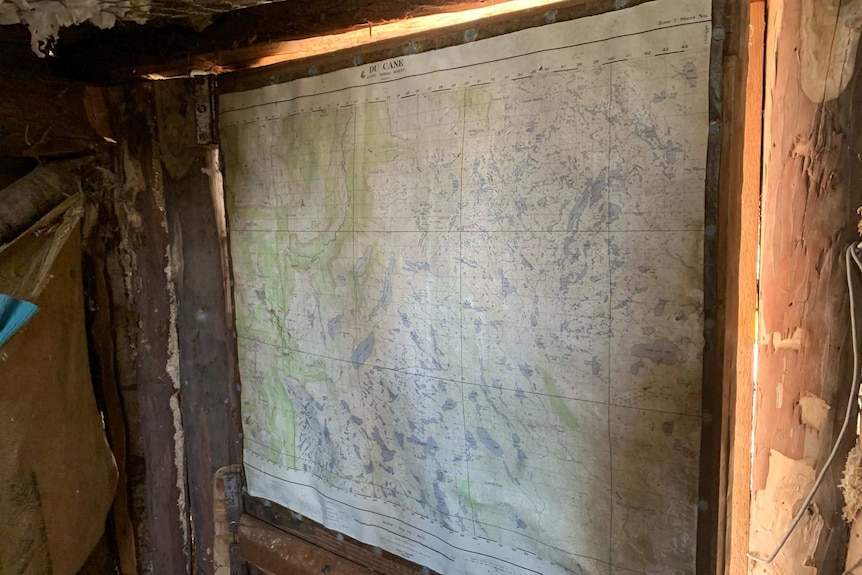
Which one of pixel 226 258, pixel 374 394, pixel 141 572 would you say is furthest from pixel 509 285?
pixel 141 572

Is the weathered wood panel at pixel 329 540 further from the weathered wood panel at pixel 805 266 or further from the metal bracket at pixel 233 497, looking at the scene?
the weathered wood panel at pixel 805 266

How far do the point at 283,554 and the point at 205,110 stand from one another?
109 cm

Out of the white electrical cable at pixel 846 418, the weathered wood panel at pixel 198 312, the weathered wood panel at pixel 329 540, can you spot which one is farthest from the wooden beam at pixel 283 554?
the white electrical cable at pixel 846 418

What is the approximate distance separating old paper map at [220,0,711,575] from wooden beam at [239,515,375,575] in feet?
0.26

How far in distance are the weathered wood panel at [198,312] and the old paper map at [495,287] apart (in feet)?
0.48

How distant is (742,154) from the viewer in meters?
0.78

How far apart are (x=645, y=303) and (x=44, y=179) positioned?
1417 mm

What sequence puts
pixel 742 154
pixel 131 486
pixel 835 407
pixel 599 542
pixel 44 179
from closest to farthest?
1. pixel 742 154
2. pixel 599 542
3. pixel 835 407
4. pixel 44 179
5. pixel 131 486

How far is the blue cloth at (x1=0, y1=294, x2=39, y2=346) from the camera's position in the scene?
1.21 meters

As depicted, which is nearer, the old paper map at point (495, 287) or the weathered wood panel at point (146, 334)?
the old paper map at point (495, 287)

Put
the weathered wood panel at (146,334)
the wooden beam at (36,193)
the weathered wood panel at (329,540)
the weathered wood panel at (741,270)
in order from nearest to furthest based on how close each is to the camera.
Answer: the weathered wood panel at (741,270) → the weathered wood panel at (329,540) → the wooden beam at (36,193) → the weathered wood panel at (146,334)

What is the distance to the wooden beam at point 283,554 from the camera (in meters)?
1.27

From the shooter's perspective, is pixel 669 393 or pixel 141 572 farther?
pixel 141 572

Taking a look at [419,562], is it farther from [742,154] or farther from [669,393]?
[742,154]
